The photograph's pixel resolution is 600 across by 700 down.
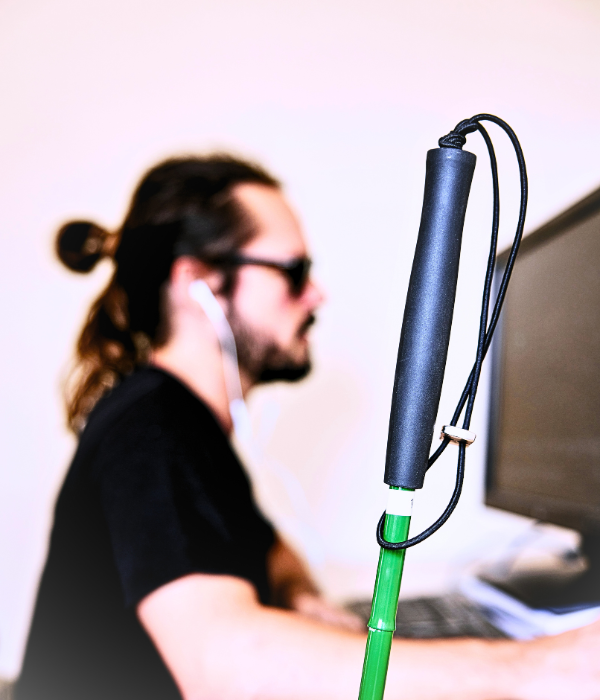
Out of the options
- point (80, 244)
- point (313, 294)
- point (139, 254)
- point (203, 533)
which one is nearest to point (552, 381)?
point (313, 294)

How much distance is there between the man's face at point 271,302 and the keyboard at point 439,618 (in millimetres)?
432

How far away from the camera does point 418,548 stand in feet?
3.68

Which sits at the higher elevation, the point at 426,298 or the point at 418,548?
the point at 426,298

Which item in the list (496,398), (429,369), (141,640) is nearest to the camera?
(429,369)

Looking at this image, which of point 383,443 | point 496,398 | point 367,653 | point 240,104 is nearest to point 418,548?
point 383,443

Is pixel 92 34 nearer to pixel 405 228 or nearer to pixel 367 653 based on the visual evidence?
pixel 405 228

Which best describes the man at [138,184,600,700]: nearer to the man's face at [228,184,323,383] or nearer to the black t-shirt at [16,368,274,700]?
the black t-shirt at [16,368,274,700]

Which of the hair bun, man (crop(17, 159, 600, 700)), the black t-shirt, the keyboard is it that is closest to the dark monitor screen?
the keyboard

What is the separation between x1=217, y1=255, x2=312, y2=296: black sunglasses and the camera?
1.08m

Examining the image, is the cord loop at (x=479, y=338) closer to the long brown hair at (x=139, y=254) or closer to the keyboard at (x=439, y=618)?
the keyboard at (x=439, y=618)

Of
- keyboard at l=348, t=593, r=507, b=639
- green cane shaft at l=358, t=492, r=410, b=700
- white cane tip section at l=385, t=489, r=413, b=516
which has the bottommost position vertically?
keyboard at l=348, t=593, r=507, b=639

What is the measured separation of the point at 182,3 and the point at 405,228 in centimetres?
59

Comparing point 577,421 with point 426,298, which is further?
point 577,421

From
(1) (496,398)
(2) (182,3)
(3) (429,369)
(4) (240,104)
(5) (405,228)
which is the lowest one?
(1) (496,398)
